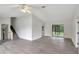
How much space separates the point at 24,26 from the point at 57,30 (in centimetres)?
325

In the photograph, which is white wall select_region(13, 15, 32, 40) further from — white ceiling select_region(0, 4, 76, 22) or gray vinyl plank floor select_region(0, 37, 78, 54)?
gray vinyl plank floor select_region(0, 37, 78, 54)

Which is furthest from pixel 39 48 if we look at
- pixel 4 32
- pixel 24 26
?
pixel 4 32

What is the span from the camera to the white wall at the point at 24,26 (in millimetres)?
8297

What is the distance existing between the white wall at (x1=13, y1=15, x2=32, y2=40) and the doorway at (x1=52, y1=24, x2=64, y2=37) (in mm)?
2844

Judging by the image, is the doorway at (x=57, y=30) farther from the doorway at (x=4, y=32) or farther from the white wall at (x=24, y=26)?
the doorway at (x=4, y=32)

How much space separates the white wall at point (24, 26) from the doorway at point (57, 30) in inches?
112

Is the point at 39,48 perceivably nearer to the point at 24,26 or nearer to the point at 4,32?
the point at 24,26

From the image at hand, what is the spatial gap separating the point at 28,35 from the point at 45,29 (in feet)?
8.96

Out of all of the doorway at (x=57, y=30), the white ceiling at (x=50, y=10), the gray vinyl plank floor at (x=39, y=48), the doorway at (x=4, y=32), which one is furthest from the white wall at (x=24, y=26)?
the doorway at (x=57, y=30)

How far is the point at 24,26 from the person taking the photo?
8852 millimetres

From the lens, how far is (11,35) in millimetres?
8922
